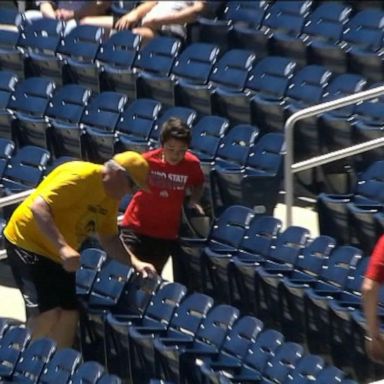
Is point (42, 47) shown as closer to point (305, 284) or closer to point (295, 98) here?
point (295, 98)

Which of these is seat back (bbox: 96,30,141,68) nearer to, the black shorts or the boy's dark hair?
the boy's dark hair

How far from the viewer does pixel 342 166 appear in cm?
1022

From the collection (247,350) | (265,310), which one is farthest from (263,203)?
(247,350)

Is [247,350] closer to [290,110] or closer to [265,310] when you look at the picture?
[265,310]

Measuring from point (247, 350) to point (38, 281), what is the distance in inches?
49.2

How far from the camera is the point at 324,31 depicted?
11.8 meters

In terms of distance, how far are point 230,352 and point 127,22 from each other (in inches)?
186

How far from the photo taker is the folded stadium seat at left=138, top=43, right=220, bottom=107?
1152 centimetres

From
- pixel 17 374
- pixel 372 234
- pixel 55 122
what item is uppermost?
pixel 55 122

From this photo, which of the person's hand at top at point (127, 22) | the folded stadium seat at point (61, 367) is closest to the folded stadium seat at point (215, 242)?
the folded stadium seat at point (61, 367)

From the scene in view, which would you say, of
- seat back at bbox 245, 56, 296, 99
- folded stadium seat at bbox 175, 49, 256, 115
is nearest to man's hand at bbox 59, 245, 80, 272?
seat back at bbox 245, 56, 296, 99

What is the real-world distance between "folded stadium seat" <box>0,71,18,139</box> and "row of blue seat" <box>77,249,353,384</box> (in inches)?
91.2

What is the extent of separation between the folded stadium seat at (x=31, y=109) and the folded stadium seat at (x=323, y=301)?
10.4ft

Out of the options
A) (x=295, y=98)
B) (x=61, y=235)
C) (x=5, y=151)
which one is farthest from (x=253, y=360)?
(x=5, y=151)
